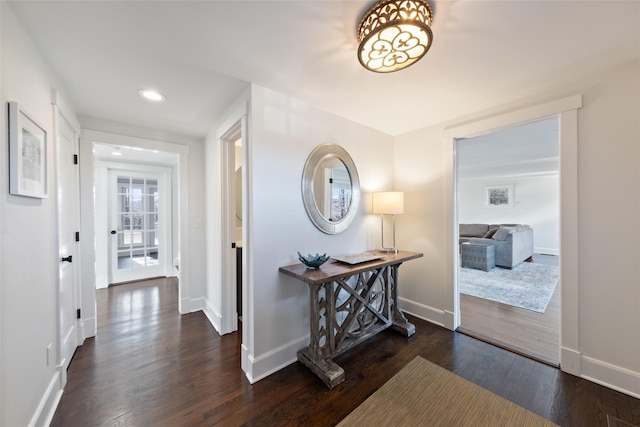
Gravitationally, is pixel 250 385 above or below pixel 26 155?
below

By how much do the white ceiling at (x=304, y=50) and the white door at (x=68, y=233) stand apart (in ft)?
1.31

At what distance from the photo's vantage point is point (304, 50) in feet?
4.77

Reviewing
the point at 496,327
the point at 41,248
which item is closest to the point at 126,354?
the point at 41,248

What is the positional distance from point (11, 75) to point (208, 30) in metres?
0.96

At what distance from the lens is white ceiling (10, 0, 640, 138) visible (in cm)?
117

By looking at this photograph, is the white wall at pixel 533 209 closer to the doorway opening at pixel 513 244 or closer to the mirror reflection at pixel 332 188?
the doorway opening at pixel 513 244

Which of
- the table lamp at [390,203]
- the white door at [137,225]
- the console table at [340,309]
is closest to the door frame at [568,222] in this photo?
the console table at [340,309]

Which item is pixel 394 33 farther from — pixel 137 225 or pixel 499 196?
pixel 499 196

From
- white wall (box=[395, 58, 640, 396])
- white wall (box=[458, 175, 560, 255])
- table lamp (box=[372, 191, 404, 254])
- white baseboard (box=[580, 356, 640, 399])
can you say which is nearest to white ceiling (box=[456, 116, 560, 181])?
white wall (box=[395, 58, 640, 396])

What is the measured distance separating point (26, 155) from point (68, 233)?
1.17 metres

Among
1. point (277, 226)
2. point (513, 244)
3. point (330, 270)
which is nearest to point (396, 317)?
point (330, 270)

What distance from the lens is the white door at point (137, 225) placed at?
4.05m

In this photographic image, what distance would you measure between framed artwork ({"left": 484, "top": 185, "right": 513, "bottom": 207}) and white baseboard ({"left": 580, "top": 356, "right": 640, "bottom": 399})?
22.7 ft

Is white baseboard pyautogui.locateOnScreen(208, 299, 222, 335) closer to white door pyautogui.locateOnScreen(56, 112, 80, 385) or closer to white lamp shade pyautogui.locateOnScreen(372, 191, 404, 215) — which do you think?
white door pyautogui.locateOnScreen(56, 112, 80, 385)
